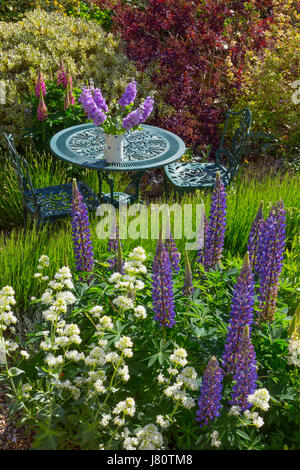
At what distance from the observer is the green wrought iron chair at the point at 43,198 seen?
16.7 ft

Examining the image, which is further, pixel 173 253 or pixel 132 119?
pixel 132 119

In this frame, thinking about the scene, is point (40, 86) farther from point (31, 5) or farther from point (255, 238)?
point (31, 5)

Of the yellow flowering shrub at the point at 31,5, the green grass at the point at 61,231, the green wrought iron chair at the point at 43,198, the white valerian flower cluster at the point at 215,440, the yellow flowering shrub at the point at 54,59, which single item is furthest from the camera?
the yellow flowering shrub at the point at 31,5

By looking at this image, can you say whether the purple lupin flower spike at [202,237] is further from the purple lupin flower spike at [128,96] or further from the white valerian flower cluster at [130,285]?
the purple lupin flower spike at [128,96]

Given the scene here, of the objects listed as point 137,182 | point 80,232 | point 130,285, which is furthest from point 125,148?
point 130,285

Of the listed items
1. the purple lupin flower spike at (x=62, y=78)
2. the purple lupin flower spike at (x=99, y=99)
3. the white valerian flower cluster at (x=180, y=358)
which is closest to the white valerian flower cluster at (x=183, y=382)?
the white valerian flower cluster at (x=180, y=358)

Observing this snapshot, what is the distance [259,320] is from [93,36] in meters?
6.19

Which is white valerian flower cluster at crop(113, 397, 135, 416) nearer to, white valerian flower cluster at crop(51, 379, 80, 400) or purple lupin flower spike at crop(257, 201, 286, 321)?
white valerian flower cluster at crop(51, 379, 80, 400)

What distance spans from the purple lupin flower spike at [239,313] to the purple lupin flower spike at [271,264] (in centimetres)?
40

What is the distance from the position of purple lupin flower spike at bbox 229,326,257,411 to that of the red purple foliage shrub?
16.6 ft

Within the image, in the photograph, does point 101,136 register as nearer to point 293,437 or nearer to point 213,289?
point 213,289

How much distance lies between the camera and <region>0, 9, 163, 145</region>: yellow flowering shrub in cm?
702

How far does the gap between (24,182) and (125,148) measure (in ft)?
3.44

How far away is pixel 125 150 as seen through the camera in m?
5.35
